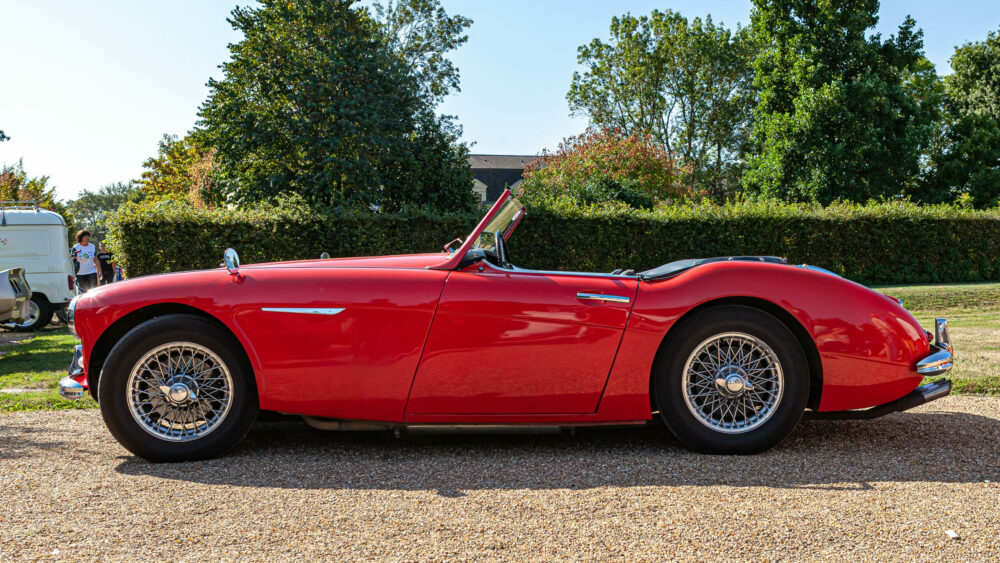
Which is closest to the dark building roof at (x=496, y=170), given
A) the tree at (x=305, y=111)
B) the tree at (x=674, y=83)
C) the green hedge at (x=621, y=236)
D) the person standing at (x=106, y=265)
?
the tree at (x=674, y=83)

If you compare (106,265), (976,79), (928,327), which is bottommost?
(928,327)

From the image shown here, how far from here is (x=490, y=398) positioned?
A: 3516 mm

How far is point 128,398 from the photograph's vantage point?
11.4 feet

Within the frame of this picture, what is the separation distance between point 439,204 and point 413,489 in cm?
1902

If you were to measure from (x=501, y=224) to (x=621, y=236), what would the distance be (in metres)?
13.4

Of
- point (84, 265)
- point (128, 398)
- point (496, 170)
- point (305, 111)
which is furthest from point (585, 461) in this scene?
point (496, 170)

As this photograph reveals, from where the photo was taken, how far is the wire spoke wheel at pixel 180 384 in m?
3.49

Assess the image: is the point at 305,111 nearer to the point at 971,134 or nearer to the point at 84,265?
the point at 84,265

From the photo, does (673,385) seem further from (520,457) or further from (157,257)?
(157,257)

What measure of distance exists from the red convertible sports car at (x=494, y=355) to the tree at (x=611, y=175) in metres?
16.6

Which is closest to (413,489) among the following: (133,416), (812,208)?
(133,416)

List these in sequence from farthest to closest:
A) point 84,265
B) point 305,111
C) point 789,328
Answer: point 305,111, point 84,265, point 789,328

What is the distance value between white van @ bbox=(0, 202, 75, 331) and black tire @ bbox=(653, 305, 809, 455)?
11.8 m

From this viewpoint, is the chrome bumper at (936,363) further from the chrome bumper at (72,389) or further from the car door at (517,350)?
the chrome bumper at (72,389)
